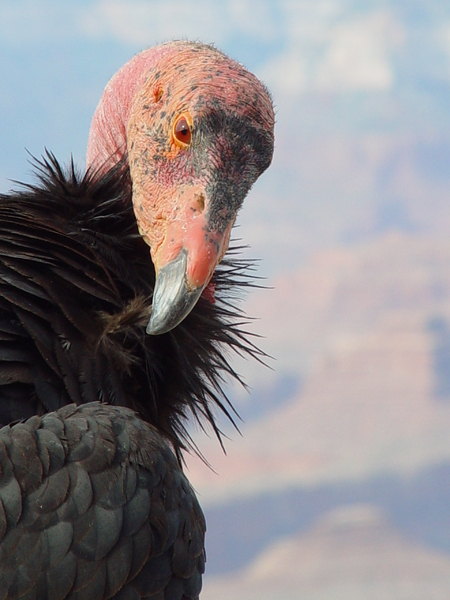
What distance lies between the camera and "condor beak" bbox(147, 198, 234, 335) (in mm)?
2791

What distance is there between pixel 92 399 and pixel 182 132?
922 mm

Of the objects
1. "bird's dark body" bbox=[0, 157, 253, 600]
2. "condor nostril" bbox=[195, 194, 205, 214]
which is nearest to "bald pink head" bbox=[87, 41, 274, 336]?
"condor nostril" bbox=[195, 194, 205, 214]

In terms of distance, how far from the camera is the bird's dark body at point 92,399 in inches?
95.9

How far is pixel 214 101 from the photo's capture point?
10.2 feet

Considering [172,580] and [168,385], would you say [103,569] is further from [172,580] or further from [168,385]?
[168,385]

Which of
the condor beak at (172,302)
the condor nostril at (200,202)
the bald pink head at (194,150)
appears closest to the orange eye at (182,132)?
the bald pink head at (194,150)

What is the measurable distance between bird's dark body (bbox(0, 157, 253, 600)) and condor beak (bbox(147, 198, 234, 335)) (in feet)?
0.60

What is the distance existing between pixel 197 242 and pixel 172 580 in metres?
0.95

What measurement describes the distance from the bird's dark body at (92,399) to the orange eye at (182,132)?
258 millimetres

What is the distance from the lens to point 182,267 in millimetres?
2863

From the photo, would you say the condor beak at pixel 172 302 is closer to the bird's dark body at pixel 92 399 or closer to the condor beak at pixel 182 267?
the condor beak at pixel 182 267

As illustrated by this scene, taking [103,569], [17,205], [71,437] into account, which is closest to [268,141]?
[17,205]

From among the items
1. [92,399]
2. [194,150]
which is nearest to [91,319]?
[92,399]

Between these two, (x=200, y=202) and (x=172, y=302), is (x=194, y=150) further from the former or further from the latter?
(x=172, y=302)
